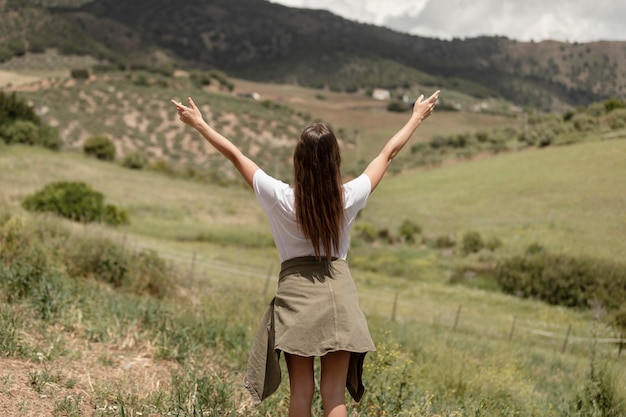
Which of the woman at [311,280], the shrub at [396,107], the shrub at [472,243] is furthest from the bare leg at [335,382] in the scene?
the shrub at [396,107]

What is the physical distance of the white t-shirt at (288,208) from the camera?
3119 mm

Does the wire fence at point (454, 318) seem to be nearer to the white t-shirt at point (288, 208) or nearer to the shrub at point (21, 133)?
the white t-shirt at point (288, 208)

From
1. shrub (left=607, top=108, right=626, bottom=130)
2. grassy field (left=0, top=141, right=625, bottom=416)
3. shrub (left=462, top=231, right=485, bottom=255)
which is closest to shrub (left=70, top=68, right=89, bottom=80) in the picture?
grassy field (left=0, top=141, right=625, bottom=416)

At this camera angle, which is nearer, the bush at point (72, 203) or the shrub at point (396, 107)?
the bush at point (72, 203)

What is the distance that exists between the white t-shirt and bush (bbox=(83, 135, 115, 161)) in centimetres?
5431

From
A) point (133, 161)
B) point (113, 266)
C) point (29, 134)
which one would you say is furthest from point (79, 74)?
point (113, 266)

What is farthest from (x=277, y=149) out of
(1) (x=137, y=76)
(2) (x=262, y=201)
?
(2) (x=262, y=201)

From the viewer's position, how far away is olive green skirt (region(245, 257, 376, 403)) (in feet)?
10.1

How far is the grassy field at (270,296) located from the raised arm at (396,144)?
138 centimetres

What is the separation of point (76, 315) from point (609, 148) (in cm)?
1823

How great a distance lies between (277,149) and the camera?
70188 millimetres

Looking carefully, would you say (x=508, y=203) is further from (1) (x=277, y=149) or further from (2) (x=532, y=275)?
(1) (x=277, y=149)

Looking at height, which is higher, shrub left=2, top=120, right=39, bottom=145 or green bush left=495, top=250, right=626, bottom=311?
shrub left=2, top=120, right=39, bottom=145

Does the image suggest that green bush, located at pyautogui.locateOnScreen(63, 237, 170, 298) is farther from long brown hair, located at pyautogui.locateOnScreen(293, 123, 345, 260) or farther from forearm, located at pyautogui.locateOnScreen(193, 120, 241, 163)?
long brown hair, located at pyautogui.locateOnScreen(293, 123, 345, 260)
